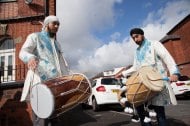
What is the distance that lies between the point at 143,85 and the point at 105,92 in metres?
8.91

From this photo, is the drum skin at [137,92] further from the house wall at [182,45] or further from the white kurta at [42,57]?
the house wall at [182,45]

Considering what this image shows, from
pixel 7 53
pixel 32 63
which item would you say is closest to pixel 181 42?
pixel 7 53

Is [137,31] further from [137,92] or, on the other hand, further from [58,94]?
[58,94]

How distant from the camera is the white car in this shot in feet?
41.8

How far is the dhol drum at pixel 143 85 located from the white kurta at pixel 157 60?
0.71ft

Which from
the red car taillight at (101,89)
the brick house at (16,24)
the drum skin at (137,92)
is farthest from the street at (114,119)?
the brick house at (16,24)

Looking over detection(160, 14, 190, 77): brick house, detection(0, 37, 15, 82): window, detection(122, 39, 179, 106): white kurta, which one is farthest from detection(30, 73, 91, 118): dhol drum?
detection(160, 14, 190, 77): brick house

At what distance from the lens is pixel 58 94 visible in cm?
340

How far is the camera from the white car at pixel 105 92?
41.8ft

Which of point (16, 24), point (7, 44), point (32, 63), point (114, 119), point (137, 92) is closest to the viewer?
point (32, 63)

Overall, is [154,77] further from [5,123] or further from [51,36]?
[5,123]

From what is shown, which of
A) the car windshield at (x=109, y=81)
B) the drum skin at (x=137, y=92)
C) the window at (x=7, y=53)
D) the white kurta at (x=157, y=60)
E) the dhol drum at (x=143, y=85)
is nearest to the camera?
the dhol drum at (x=143, y=85)

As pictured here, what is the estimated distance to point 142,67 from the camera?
4188 mm

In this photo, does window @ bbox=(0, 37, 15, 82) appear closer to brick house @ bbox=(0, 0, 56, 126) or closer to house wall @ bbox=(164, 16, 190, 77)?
brick house @ bbox=(0, 0, 56, 126)
